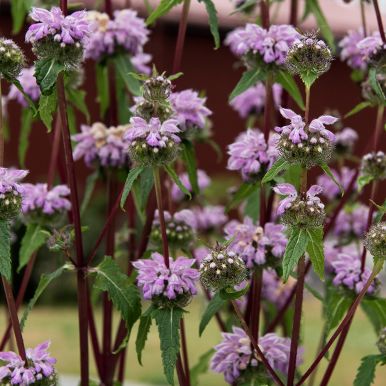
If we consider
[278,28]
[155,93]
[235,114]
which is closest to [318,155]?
[155,93]

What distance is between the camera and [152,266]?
193 cm

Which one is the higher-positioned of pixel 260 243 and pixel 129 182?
pixel 129 182

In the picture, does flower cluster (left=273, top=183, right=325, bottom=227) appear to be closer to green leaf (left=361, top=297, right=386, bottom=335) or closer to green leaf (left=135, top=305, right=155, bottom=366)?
green leaf (left=135, top=305, right=155, bottom=366)

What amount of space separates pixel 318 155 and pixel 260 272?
53cm

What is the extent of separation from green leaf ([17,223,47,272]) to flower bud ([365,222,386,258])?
3.24 feet

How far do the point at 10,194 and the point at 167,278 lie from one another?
39 centimetres

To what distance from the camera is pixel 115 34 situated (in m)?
2.53

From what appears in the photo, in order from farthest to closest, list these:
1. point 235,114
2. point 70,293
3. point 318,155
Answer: point 70,293 → point 235,114 → point 318,155

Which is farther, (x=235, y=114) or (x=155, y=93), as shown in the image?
(x=235, y=114)

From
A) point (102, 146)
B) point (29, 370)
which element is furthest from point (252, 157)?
point (29, 370)

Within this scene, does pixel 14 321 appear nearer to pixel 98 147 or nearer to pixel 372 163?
pixel 98 147

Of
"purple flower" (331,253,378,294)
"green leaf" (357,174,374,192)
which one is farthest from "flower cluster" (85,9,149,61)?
"purple flower" (331,253,378,294)

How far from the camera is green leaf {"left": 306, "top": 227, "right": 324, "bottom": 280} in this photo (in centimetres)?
174

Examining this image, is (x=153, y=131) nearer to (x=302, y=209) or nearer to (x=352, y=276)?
(x=302, y=209)
